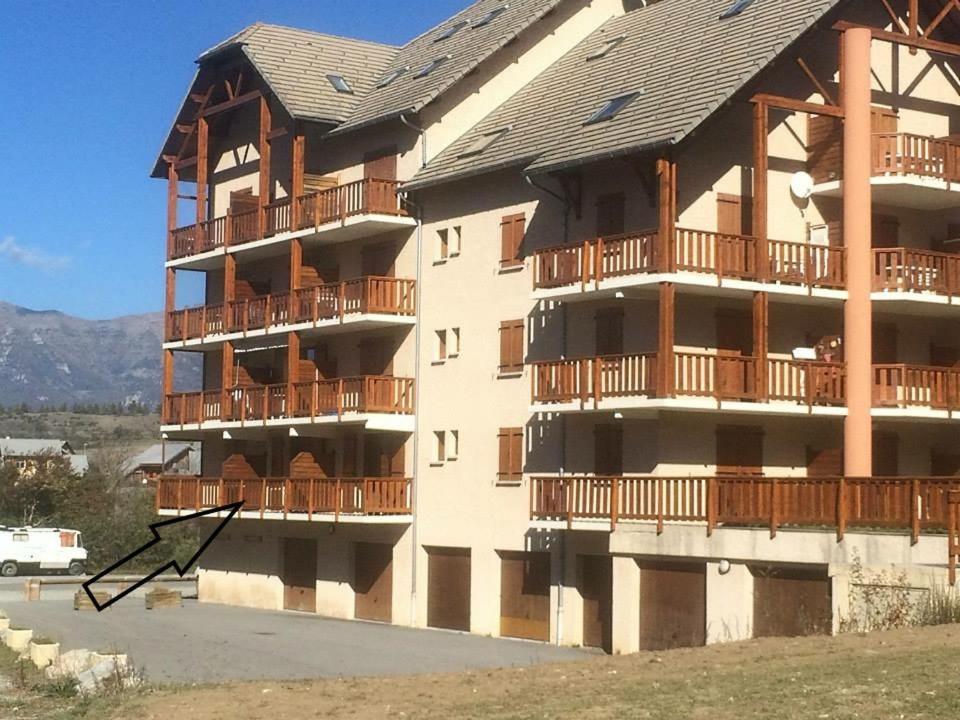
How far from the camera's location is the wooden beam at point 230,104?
50938 millimetres

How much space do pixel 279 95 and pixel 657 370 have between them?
17626 mm

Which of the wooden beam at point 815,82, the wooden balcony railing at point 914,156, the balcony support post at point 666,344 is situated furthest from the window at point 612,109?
the wooden balcony railing at point 914,156

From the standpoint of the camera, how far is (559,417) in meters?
40.6

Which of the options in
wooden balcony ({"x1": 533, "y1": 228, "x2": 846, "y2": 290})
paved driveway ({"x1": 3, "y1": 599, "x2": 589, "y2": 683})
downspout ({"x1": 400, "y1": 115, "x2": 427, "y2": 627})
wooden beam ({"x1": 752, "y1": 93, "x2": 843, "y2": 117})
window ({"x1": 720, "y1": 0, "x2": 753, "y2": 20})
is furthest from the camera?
downspout ({"x1": 400, "y1": 115, "x2": 427, "y2": 627})

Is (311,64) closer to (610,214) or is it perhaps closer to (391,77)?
(391,77)

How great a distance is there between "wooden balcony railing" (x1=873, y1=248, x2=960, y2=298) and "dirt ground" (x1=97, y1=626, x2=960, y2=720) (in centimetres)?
1547

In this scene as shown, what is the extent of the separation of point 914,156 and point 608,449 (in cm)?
944

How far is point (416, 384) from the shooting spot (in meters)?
46.3

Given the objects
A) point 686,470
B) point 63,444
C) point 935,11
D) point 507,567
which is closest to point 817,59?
point 935,11

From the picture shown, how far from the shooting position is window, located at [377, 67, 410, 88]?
51188 mm

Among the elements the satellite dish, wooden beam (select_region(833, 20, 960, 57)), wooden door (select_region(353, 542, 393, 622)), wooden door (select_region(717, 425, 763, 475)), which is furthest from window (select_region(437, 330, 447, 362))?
wooden beam (select_region(833, 20, 960, 57))

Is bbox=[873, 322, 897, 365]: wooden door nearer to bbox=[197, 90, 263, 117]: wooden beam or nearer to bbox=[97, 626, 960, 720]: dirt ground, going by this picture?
bbox=[97, 626, 960, 720]: dirt ground

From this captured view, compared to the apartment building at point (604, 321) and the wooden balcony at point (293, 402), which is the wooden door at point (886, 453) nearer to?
the apartment building at point (604, 321)

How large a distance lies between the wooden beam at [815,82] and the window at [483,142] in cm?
853
